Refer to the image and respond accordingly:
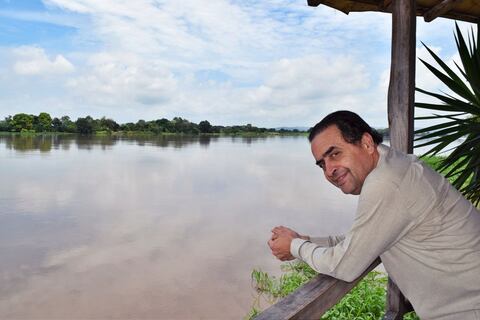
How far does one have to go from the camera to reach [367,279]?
4.02 meters

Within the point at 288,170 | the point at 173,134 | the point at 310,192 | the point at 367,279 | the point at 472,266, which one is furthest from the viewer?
the point at 173,134

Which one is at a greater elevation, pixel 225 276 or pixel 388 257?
pixel 388 257

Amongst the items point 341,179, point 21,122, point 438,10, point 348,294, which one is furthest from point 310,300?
point 21,122

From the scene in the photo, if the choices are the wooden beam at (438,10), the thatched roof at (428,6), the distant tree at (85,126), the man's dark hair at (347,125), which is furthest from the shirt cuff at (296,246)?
the distant tree at (85,126)

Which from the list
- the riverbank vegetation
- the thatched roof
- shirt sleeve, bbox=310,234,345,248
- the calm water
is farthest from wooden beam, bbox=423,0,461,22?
the calm water

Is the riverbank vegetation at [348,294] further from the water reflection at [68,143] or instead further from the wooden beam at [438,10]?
the water reflection at [68,143]

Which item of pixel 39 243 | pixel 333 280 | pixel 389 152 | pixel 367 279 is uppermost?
pixel 389 152

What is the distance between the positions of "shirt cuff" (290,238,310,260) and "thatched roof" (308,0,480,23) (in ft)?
4.55

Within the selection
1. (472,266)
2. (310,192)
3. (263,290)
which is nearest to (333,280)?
(472,266)

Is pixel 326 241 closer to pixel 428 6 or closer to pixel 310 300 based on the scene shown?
pixel 310 300

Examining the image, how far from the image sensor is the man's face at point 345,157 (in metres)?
1.00

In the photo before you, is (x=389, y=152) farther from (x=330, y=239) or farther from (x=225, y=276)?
(x=225, y=276)

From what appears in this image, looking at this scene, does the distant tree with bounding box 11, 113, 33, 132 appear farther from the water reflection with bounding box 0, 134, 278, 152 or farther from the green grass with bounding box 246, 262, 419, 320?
the green grass with bounding box 246, 262, 419, 320

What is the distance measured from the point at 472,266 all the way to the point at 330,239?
0.38m
